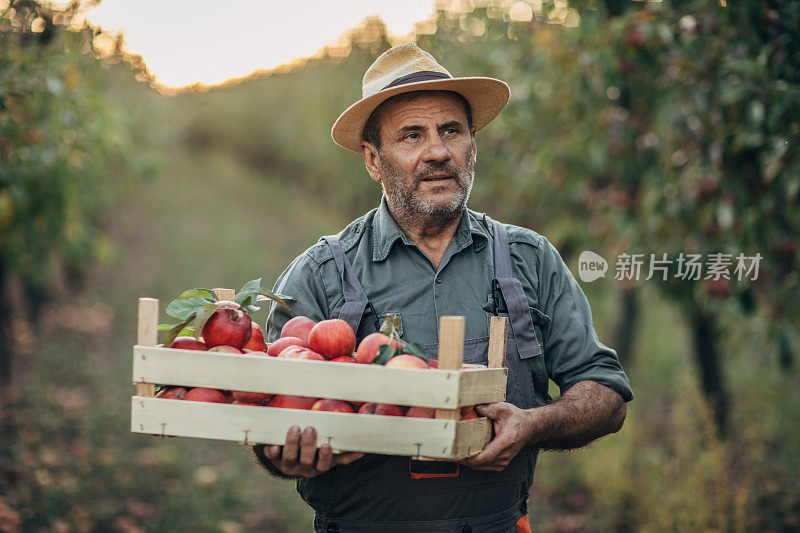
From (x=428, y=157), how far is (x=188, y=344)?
0.92 m

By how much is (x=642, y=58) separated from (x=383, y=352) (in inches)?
134

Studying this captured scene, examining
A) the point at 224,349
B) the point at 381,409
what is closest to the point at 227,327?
the point at 224,349

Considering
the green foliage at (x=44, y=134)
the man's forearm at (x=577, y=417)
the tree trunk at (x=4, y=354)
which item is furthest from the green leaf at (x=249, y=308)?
the tree trunk at (x=4, y=354)

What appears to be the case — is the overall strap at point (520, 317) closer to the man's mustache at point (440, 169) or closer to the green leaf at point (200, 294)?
the man's mustache at point (440, 169)

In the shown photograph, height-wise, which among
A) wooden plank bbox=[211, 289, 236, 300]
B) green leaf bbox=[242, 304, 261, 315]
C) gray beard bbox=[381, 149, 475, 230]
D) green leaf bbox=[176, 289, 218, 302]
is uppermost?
gray beard bbox=[381, 149, 475, 230]

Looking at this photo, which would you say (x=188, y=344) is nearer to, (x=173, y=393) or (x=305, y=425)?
(x=173, y=393)

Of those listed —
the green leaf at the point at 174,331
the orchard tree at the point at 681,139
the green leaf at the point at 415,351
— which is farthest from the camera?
the orchard tree at the point at 681,139

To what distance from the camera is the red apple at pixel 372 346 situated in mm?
2051

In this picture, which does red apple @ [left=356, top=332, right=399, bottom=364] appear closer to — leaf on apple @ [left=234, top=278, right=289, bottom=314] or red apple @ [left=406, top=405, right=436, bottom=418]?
red apple @ [left=406, top=405, right=436, bottom=418]

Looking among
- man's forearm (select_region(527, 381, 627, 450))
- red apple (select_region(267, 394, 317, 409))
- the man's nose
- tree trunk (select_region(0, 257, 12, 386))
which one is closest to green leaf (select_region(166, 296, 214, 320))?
red apple (select_region(267, 394, 317, 409))

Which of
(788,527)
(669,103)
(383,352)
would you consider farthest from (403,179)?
(788,527)

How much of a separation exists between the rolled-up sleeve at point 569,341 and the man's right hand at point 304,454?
749mm

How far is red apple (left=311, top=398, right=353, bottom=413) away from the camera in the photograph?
1.99 m

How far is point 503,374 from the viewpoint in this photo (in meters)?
2.13
